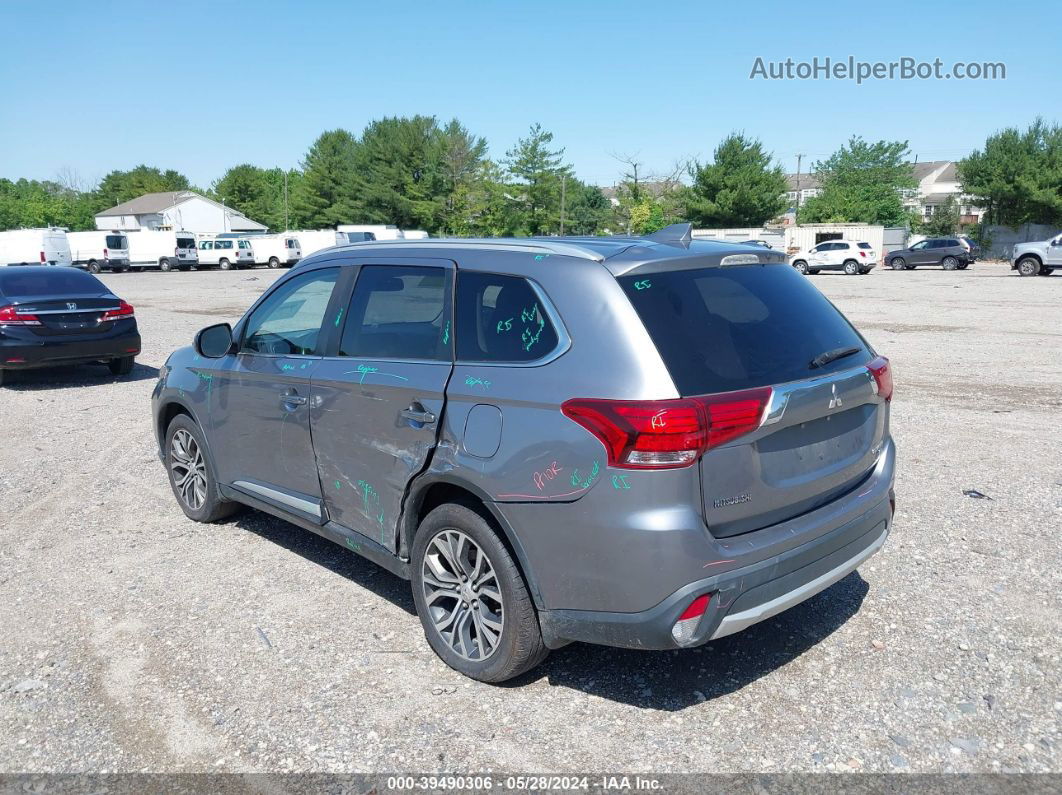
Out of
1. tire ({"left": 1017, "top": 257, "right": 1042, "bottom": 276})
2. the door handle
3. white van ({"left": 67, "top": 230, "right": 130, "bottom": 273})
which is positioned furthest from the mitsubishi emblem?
white van ({"left": 67, "top": 230, "right": 130, "bottom": 273})

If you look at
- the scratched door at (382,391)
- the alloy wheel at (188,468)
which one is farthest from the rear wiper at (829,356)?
the alloy wheel at (188,468)

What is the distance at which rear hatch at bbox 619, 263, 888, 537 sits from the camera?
304 cm

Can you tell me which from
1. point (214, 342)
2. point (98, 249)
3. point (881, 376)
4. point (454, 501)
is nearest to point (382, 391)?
point (454, 501)

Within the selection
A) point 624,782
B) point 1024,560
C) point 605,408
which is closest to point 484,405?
point 605,408

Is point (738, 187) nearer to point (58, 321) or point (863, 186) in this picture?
point (863, 186)

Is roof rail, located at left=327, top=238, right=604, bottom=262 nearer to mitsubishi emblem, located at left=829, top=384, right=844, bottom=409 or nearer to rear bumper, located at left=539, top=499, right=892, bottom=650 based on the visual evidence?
mitsubishi emblem, located at left=829, top=384, right=844, bottom=409

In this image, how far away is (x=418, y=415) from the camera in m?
3.62

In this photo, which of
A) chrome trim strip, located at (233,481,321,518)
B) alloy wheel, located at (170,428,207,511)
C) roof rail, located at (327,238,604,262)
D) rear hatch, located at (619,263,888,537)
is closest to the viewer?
rear hatch, located at (619,263,888,537)

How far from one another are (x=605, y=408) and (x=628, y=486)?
0.28 meters

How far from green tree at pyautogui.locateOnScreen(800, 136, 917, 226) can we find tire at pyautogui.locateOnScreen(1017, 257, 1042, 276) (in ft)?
123

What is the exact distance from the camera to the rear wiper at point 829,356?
339cm

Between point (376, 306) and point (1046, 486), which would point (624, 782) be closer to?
point (376, 306)

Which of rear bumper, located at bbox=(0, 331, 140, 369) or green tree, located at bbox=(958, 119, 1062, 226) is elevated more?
green tree, located at bbox=(958, 119, 1062, 226)

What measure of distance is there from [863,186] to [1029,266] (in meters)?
51.0
